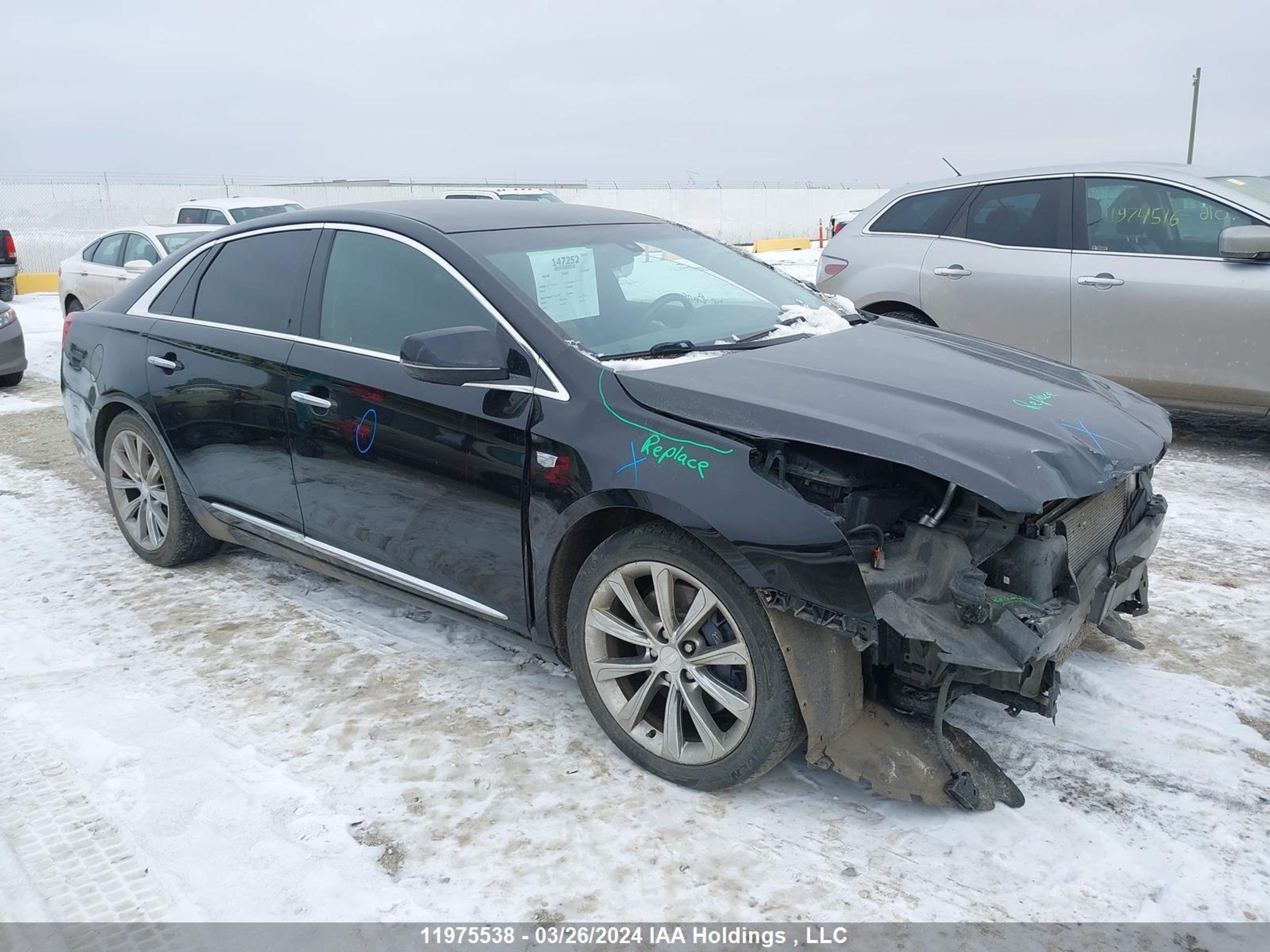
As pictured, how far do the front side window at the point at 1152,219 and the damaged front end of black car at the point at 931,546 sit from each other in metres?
3.80

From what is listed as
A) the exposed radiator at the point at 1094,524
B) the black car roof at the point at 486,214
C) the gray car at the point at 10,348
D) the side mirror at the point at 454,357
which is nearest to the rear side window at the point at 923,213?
the black car roof at the point at 486,214

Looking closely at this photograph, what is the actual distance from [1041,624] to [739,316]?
168 centimetres

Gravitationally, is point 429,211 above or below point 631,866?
above

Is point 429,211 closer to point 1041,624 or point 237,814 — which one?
point 237,814

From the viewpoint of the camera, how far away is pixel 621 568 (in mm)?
2996

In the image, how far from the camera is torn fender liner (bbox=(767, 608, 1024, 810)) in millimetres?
2721

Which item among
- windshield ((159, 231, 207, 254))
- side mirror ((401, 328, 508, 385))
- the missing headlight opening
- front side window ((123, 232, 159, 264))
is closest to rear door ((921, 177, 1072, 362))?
the missing headlight opening

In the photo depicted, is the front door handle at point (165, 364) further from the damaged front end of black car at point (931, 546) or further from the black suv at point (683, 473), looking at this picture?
the damaged front end of black car at point (931, 546)

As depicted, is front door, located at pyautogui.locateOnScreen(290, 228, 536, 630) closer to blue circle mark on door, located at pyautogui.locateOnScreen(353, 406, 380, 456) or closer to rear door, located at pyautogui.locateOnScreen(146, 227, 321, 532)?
blue circle mark on door, located at pyautogui.locateOnScreen(353, 406, 380, 456)

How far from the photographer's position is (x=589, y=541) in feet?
10.4

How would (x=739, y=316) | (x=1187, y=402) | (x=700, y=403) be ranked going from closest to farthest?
(x=700, y=403)
(x=739, y=316)
(x=1187, y=402)

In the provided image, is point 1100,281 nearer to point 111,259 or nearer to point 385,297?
point 385,297

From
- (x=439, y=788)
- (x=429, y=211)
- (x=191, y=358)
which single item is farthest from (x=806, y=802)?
(x=191, y=358)

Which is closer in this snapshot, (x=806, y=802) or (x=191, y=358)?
(x=806, y=802)
